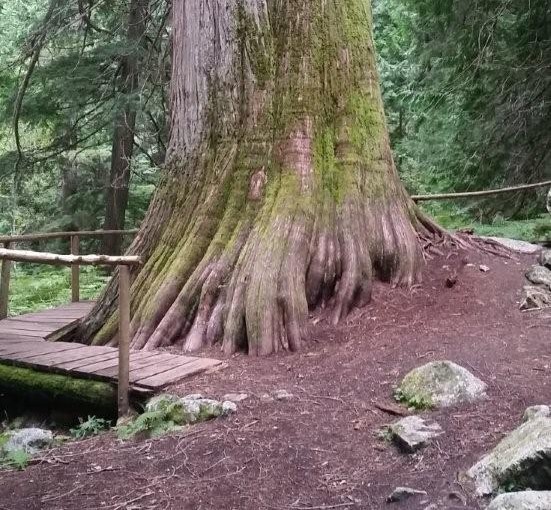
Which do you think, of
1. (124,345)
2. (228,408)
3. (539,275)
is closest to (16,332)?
(124,345)

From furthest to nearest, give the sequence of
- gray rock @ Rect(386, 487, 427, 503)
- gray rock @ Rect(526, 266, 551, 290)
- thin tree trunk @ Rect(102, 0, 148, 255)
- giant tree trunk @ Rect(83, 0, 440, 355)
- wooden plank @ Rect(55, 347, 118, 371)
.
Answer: thin tree trunk @ Rect(102, 0, 148, 255), gray rock @ Rect(526, 266, 551, 290), giant tree trunk @ Rect(83, 0, 440, 355), wooden plank @ Rect(55, 347, 118, 371), gray rock @ Rect(386, 487, 427, 503)

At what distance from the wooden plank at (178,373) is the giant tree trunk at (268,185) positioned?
1.29 feet

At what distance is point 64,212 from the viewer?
1488cm

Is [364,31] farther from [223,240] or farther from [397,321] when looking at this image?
[397,321]

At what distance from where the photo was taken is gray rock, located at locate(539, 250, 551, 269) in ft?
22.2

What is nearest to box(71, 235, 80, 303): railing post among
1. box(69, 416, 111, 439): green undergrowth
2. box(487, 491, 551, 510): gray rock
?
Answer: box(69, 416, 111, 439): green undergrowth

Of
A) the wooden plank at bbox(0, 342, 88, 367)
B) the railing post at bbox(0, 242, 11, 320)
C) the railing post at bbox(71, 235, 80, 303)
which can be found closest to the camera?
the wooden plank at bbox(0, 342, 88, 367)

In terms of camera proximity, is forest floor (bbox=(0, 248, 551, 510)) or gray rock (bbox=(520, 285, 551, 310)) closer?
forest floor (bbox=(0, 248, 551, 510))

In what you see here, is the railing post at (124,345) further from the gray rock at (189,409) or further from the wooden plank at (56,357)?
the wooden plank at (56,357)

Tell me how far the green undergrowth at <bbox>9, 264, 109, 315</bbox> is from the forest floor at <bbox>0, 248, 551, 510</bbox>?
20.8 feet

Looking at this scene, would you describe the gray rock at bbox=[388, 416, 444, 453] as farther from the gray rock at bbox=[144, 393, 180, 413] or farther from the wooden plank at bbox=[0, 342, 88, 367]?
the wooden plank at bbox=[0, 342, 88, 367]

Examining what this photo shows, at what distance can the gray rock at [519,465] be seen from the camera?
286 centimetres

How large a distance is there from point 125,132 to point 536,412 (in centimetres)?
1051

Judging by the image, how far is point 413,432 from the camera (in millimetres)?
3678
